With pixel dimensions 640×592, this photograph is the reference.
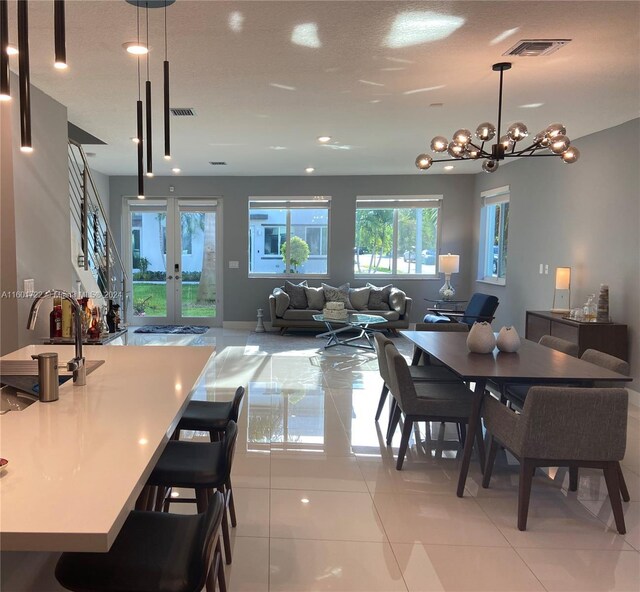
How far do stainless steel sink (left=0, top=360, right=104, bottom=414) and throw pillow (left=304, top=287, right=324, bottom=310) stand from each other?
638cm

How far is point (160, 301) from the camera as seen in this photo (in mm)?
9648

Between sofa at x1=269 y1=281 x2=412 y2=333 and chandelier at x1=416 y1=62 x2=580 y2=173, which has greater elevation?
chandelier at x1=416 y1=62 x2=580 y2=173

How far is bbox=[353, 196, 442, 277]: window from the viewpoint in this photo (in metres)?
9.38

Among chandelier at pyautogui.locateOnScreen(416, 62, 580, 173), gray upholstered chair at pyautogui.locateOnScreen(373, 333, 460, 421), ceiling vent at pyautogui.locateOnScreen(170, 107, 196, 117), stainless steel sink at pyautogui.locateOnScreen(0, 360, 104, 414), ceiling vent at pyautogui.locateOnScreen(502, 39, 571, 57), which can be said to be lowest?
gray upholstered chair at pyautogui.locateOnScreen(373, 333, 460, 421)

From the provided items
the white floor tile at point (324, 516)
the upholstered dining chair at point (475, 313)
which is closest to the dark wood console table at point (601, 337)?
the upholstered dining chair at point (475, 313)

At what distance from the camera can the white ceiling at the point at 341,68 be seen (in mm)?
2836

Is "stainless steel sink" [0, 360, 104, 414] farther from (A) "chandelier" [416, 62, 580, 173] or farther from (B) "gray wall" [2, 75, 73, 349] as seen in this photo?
(A) "chandelier" [416, 62, 580, 173]

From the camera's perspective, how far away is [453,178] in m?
9.18

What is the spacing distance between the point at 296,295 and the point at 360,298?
1.12 meters

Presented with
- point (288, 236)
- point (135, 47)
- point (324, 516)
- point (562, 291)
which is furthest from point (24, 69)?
point (288, 236)

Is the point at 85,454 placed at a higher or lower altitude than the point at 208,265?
lower

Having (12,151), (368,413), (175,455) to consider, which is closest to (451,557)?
(175,455)

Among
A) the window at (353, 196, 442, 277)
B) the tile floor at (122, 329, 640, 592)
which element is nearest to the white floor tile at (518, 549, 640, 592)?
the tile floor at (122, 329, 640, 592)

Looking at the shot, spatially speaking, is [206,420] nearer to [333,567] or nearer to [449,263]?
[333,567]
